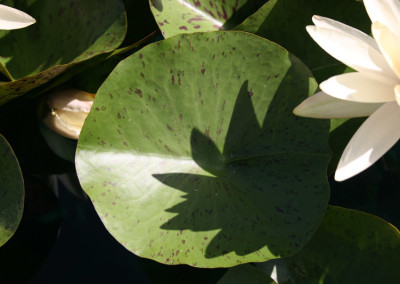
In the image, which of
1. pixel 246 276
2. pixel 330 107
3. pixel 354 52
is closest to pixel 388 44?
pixel 354 52

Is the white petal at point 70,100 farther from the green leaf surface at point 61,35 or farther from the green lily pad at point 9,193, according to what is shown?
the green lily pad at point 9,193

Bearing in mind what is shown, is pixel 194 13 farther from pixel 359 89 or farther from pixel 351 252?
pixel 351 252

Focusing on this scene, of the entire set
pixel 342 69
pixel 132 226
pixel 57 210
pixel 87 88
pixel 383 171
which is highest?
pixel 342 69

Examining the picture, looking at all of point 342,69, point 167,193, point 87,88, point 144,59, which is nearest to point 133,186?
point 167,193

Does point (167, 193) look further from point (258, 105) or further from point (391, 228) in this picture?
point (391, 228)

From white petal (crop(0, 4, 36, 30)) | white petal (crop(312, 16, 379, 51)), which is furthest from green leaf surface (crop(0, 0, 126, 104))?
white petal (crop(312, 16, 379, 51))

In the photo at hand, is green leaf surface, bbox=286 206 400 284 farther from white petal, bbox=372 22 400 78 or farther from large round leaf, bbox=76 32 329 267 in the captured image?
white petal, bbox=372 22 400 78
